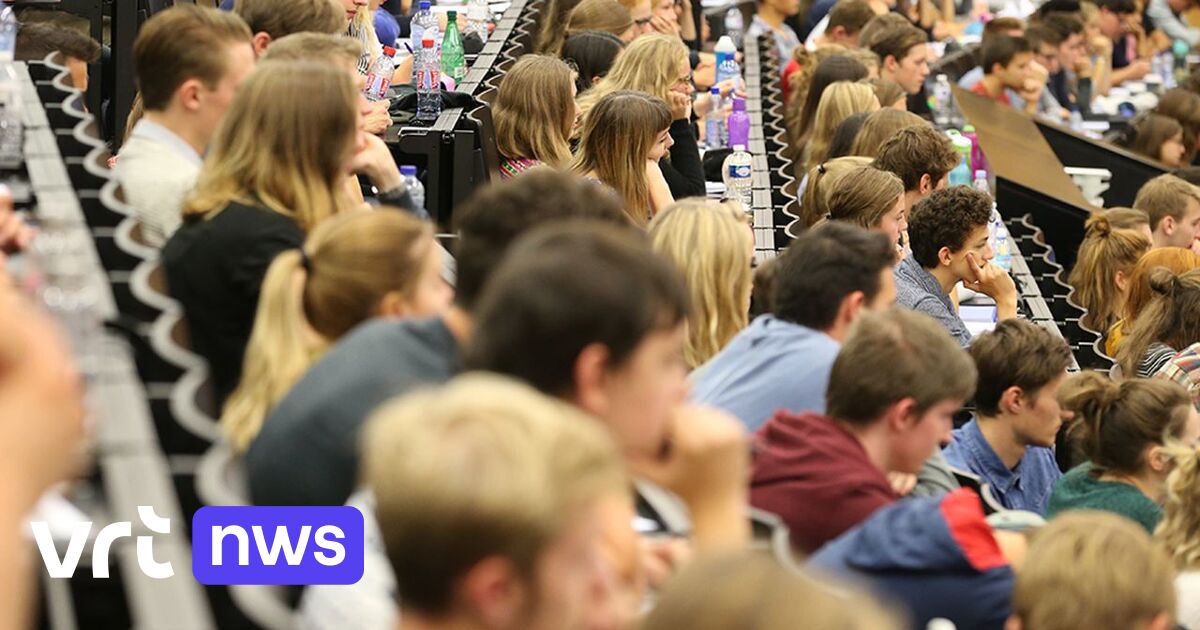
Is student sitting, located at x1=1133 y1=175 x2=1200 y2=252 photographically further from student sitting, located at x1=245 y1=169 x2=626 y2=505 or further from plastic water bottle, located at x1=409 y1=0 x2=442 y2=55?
student sitting, located at x1=245 y1=169 x2=626 y2=505

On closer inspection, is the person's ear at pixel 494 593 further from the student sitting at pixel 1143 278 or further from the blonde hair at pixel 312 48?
the student sitting at pixel 1143 278

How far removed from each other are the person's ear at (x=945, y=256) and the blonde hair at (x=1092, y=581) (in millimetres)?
2835

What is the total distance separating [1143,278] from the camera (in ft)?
20.6

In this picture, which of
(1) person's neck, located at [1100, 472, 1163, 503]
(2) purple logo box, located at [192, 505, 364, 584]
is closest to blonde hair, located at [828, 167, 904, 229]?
(1) person's neck, located at [1100, 472, 1163, 503]

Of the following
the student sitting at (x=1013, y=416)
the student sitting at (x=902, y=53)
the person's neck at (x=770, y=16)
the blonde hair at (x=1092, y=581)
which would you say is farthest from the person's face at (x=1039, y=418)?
the person's neck at (x=770, y=16)

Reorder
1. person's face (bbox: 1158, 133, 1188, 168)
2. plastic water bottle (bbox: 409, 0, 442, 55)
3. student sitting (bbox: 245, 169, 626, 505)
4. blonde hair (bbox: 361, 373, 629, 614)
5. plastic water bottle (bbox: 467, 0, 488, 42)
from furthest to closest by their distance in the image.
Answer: person's face (bbox: 1158, 133, 1188, 168)
plastic water bottle (bbox: 467, 0, 488, 42)
plastic water bottle (bbox: 409, 0, 442, 55)
student sitting (bbox: 245, 169, 626, 505)
blonde hair (bbox: 361, 373, 629, 614)

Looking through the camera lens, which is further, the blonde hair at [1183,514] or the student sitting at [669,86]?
the student sitting at [669,86]

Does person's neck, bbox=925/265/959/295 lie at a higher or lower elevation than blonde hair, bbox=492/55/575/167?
lower

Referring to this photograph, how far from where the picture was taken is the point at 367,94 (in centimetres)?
561

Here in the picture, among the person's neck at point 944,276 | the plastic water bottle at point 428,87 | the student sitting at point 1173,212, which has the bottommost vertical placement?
the student sitting at point 1173,212

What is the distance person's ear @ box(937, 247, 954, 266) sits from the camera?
542cm

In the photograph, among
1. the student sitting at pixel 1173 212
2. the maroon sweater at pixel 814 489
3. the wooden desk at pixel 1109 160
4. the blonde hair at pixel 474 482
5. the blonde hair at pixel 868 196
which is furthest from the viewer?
the wooden desk at pixel 1109 160

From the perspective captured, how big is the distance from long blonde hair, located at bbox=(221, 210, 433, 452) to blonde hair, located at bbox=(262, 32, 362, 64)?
3.64 feet

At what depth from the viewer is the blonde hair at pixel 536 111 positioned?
5.44 metres
